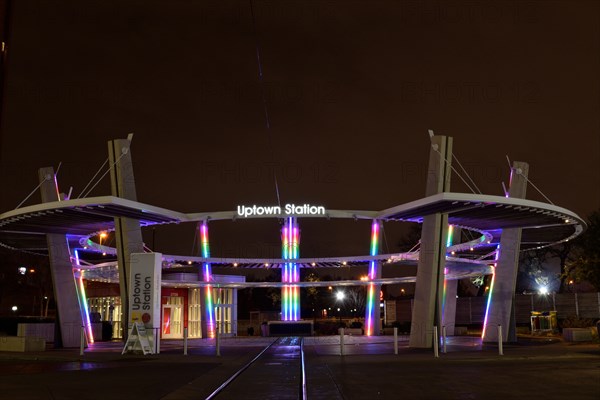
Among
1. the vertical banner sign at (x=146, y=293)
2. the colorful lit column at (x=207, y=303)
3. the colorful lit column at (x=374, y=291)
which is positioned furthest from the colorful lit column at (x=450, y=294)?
the vertical banner sign at (x=146, y=293)

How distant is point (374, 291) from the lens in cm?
4769

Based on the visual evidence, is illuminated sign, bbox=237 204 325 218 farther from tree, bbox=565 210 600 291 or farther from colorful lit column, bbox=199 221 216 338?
tree, bbox=565 210 600 291

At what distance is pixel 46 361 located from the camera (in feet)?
76.7

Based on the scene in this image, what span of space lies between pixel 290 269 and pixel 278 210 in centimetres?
653

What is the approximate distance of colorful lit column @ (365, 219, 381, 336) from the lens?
47.4m

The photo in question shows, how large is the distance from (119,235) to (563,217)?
19208 mm

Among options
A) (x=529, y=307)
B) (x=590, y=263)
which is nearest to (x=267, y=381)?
(x=590, y=263)

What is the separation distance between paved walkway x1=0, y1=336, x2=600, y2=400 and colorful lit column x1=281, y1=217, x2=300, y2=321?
2238cm

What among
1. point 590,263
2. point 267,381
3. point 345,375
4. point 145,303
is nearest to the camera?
point 267,381

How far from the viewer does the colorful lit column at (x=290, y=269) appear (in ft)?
154

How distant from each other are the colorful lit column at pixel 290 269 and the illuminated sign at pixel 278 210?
389 centimetres

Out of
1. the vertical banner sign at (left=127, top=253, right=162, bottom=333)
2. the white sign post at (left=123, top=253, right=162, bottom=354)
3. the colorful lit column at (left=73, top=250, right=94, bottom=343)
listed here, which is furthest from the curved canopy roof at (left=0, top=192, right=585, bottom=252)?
the colorful lit column at (left=73, top=250, right=94, bottom=343)

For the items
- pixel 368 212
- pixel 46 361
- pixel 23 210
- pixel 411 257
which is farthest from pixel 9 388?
pixel 411 257

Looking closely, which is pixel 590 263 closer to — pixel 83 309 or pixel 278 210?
pixel 278 210
